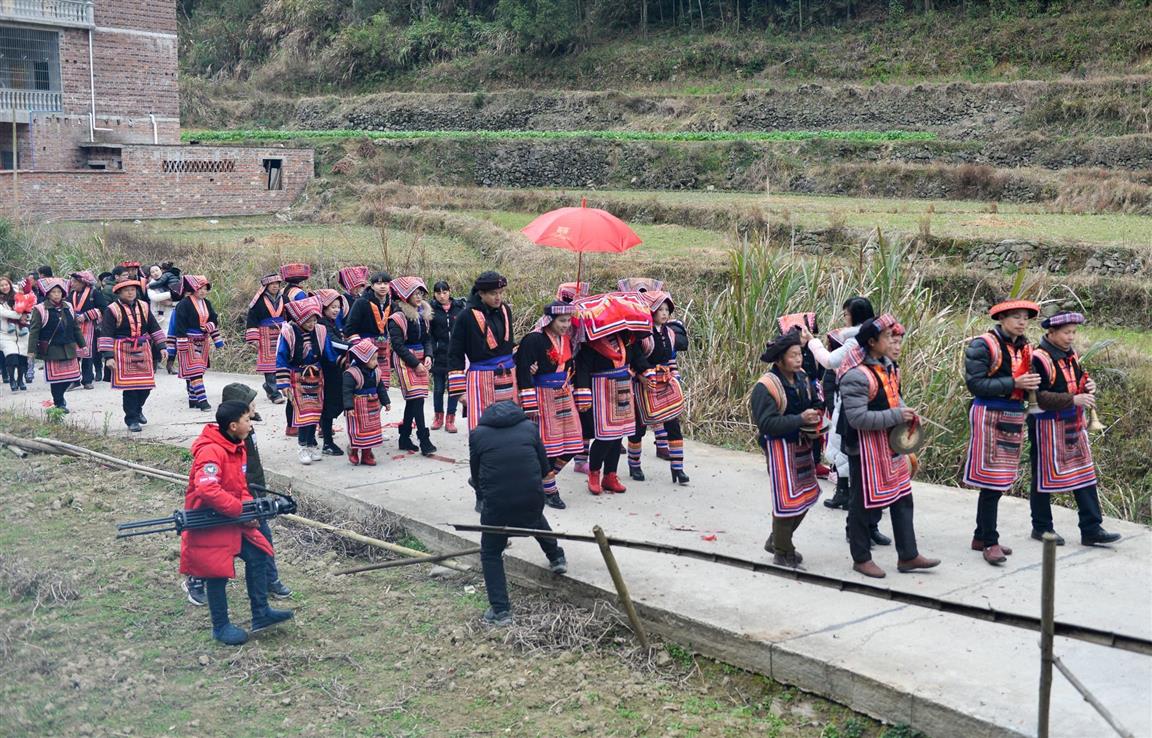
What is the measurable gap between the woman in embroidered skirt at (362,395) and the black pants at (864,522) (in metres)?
4.81

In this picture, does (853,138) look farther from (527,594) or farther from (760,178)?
(527,594)

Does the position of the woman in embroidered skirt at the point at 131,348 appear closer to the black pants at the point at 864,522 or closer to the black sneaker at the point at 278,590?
the black sneaker at the point at 278,590

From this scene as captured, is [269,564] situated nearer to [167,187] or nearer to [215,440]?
[215,440]

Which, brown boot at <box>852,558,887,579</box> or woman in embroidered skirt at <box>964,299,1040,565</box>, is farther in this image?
woman in embroidered skirt at <box>964,299,1040,565</box>

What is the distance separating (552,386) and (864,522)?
2.96 metres

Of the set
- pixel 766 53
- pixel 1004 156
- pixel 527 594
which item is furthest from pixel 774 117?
pixel 527 594

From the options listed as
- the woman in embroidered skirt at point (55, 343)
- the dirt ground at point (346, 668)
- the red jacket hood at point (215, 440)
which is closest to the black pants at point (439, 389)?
the dirt ground at point (346, 668)

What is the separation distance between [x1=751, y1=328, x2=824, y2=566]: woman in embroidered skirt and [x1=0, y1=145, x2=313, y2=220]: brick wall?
27740mm

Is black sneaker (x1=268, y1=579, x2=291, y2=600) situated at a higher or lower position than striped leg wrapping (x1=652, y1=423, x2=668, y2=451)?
lower

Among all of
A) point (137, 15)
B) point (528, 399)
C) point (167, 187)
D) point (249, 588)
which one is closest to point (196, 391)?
point (528, 399)

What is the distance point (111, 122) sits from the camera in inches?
1451

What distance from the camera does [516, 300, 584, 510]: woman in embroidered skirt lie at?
29.6 feet

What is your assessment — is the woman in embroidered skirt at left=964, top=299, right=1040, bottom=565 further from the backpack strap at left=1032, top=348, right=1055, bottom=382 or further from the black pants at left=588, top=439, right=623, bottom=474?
the black pants at left=588, top=439, right=623, bottom=474

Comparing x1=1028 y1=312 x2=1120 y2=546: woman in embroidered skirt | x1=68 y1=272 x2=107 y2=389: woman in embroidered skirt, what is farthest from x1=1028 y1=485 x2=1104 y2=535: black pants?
x1=68 y1=272 x2=107 y2=389: woman in embroidered skirt
